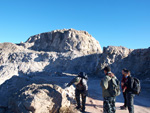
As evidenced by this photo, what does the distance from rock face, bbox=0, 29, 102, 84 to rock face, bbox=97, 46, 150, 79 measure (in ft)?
8.07

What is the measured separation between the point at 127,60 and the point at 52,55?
Result: 15661mm

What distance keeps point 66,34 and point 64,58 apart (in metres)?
7.91

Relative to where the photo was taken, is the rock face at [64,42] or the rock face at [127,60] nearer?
the rock face at [127,60]

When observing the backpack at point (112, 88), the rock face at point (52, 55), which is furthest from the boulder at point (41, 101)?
the rock face at point (52, 55)

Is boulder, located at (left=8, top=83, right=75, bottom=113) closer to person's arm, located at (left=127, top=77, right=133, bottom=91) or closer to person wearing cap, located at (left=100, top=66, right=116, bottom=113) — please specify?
person wearing cap, located at (left=100, top=66, right=116, bottom=113)

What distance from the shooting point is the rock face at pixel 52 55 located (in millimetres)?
23391

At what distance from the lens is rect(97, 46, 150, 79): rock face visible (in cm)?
1603

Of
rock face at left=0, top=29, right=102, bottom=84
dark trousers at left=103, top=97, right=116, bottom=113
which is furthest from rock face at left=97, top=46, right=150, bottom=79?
dark trousers at left=103, top=97, right=116, bottom=113

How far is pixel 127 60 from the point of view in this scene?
18219 millimetres

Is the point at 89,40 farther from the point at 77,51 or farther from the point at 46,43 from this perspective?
the point at 46,43

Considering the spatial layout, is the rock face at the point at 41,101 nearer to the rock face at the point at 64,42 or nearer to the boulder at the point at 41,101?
the boulder at the point at 41,101

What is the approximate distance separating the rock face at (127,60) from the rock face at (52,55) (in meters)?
2.46

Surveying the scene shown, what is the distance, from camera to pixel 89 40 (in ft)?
108

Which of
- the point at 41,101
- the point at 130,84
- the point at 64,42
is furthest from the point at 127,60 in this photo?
the point at 64,42
